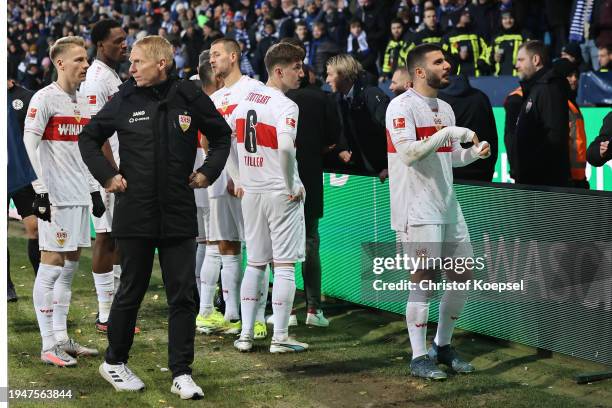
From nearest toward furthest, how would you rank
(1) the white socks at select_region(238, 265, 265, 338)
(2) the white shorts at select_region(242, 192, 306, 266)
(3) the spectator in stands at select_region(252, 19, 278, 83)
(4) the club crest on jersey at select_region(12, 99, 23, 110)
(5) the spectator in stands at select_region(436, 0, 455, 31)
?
1. (2) the white shorts at select_region(242, 192, 306, 266)
2. (1) the white socks at select_region(238, 265, 265, 338)
3. (4) the club crest on jersey at select_region(12, 99, 23, 110)
4. (5) the spectator in stands at select_region(436, 0, 455, 31)
5. (3) the spectator in stands at select_region(252, 19, 278, 83)

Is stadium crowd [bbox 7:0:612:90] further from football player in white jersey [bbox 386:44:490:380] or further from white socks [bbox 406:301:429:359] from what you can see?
white socks [bbox 406:301:429:359]

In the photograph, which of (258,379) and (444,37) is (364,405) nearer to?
(258,379)

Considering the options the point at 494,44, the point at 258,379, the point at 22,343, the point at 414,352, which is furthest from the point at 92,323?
the point at 494,44

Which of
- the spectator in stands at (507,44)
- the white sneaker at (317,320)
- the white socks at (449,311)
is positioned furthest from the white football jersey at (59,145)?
the spectator in stands at (507,44)

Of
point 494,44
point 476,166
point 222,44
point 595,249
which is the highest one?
point 494,44

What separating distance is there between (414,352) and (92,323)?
3350mm

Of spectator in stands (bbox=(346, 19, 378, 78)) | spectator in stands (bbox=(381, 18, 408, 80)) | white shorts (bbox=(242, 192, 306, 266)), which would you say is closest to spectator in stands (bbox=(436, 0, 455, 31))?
spectator in stands (bbox=(381, 18, 408, 80))

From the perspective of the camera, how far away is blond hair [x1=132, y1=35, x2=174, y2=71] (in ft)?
20.1

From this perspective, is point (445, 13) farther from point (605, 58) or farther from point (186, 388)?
point (186, 388)

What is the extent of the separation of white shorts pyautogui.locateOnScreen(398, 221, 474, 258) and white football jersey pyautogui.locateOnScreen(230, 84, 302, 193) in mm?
1153

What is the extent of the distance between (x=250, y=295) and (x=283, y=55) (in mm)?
1879

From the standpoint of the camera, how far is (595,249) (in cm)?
676

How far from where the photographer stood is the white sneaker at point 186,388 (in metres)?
6.14

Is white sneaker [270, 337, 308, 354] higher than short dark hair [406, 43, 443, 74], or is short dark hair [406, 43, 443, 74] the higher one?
short dark hair [406, 43, 443, 74]
